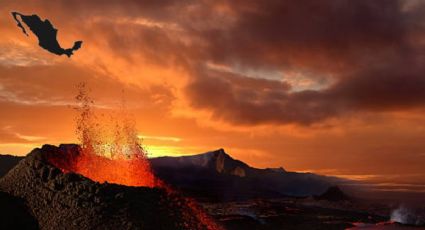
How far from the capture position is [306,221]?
166ft

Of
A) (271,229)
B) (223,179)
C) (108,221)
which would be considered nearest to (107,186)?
(108,221)

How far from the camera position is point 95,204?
26953 millimetres

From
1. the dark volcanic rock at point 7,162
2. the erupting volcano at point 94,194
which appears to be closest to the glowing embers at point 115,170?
the erupting volcano at point 94,194

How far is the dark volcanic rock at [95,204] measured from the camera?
26328mm

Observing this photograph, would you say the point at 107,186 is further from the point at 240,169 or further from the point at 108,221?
the point at 240,169

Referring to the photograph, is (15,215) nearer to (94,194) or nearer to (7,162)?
(94,194)

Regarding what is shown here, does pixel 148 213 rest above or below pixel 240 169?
below

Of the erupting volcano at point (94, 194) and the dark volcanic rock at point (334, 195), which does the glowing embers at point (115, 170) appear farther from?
the dark volcanic rock at point (334, 195)

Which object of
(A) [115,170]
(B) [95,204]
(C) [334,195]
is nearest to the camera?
(B) [95,204]

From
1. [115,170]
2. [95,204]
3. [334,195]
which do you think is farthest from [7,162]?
[95,204]

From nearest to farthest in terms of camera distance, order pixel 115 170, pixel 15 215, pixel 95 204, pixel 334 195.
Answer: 1. pixel 95 204
2. pixel 15 215
3. pixel 115 170
4. pixel 334 195

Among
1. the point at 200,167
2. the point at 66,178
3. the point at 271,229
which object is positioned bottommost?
the point at 271,229

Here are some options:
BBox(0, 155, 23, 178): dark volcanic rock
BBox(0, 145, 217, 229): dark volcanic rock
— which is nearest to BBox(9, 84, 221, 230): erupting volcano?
BBox(0, 145, 217, 229): dark volcanic rock

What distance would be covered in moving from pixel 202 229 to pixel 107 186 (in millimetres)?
5603
